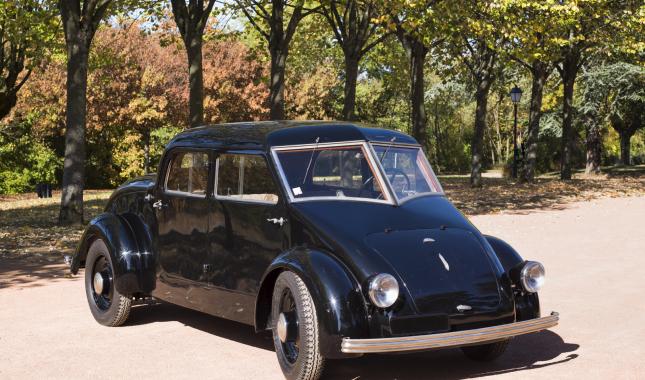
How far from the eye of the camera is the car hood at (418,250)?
20.2 feet

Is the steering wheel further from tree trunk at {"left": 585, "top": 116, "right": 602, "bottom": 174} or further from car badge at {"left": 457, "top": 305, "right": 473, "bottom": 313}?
tree trunk at {"left": 585, "top": 116, "right": 602, "bottom": 174}

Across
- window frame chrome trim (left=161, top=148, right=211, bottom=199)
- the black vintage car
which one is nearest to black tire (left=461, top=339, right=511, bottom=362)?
the black vintage car

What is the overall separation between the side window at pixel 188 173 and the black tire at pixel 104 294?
0.90 metres

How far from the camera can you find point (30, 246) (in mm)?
15195

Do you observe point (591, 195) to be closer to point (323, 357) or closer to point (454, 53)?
point (454, 53)

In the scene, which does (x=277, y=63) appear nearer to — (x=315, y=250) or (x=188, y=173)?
(x=188, y=173)

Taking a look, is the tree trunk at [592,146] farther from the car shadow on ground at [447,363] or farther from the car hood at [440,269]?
the car hood at [440,269]

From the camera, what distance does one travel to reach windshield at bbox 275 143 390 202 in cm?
693

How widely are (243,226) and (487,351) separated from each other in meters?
2.02

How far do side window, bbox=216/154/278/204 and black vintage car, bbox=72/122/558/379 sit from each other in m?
0.01

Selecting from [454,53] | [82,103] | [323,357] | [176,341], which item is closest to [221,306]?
[176,341]

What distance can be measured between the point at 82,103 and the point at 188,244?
36.6 feet

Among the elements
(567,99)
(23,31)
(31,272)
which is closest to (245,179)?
(31,272)

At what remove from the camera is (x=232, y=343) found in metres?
7.64
